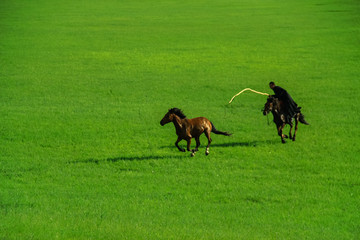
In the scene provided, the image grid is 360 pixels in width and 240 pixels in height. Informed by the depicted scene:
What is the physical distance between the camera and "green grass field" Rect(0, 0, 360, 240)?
11.1m

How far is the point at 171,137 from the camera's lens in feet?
57.4

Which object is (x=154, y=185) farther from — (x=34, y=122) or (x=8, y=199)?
(x=34, y=122)

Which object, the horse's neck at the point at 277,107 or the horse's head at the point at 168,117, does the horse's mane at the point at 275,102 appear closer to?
the horse's neck at the point at 277,107

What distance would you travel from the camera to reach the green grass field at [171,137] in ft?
36.5

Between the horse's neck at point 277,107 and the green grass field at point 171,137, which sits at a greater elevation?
the horse's neck at point 277,107

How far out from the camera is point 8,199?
12219 mm

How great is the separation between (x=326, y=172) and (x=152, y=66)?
18270 mm

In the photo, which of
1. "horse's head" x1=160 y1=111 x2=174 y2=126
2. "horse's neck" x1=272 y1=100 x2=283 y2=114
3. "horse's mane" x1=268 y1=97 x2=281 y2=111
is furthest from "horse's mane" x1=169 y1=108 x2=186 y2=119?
"horse's neck" x1=272 y1=100 x2=283 y2=114

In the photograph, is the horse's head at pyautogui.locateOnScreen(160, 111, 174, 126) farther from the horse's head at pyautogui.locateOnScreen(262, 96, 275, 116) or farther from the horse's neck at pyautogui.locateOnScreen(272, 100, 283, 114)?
the horse's neck at pyautogui.locateOnScreen(272, 100, 283, 114)

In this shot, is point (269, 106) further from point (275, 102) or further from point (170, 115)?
point (170, 115)

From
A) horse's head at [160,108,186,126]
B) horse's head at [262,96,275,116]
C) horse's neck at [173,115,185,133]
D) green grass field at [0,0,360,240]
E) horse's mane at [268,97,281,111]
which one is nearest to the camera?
green grass field at [0,0,360,240]

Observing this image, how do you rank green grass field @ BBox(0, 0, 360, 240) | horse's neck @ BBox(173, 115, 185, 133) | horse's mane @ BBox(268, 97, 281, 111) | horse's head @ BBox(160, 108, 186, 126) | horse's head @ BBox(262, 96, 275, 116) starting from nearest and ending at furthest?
green grass field @ BBox(0, 0, 360, 240) → horse's head @ BBox(160, 108, 186, 126) → horse's neck @ BBox(173, 115, 185, 133) → horse's head @ BBox(262, 96, 275, 116) → horse's mane @ BBox(268, 97, 281, 111)

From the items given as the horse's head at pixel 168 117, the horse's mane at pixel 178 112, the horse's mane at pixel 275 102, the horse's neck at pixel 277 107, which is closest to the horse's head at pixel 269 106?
the horse's mane at pixel 275 102

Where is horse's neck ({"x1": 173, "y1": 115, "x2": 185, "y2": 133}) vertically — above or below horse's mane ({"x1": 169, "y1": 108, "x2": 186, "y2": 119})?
below
